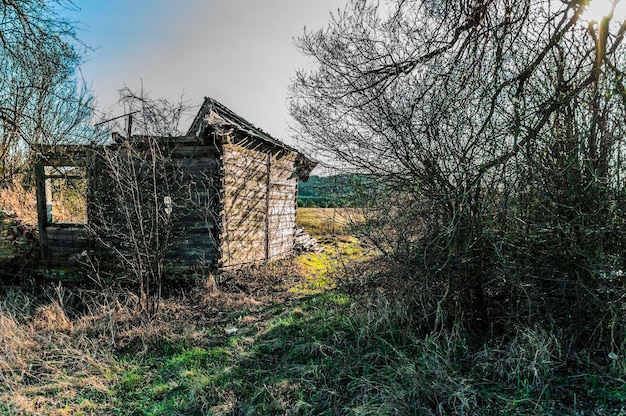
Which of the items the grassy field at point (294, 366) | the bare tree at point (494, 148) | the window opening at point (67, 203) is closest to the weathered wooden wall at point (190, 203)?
the grassy field at point (294, 366)

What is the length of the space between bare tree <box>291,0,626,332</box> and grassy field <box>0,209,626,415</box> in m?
0.66

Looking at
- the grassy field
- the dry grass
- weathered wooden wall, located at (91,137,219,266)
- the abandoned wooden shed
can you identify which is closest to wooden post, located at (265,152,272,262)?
the abandoned wooden shed

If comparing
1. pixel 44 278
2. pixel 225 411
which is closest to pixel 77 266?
pixel 44 278

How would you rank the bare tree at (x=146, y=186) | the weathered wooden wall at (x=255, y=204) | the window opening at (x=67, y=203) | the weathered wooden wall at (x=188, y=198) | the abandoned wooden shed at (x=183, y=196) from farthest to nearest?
the window opening at (x=67, y=203) < the weathered wooden wall at (x=255, y=204) < the weathered wooden wall at (x=188, y=198) < the abandoned wooden shed at (x=183, y=196) < the bare tree at (x=146, y=186)

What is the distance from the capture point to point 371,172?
4.76 metres

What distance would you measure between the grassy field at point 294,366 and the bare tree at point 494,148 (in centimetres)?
66

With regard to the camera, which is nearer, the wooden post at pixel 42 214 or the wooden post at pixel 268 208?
the wooden post at pixel 42 214

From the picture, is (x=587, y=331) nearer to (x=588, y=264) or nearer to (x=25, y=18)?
(x=588, y=264)

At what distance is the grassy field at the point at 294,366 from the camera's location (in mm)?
3074

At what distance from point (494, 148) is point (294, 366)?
326 centimetres

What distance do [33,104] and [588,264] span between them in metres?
14.3

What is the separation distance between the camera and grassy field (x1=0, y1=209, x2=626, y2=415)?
3.07 meters

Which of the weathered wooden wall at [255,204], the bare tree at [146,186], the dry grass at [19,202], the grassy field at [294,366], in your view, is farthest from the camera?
the dry grass at [19,202]

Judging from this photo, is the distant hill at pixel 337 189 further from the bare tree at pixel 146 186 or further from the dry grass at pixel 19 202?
the dry grass at pixel 19 202
